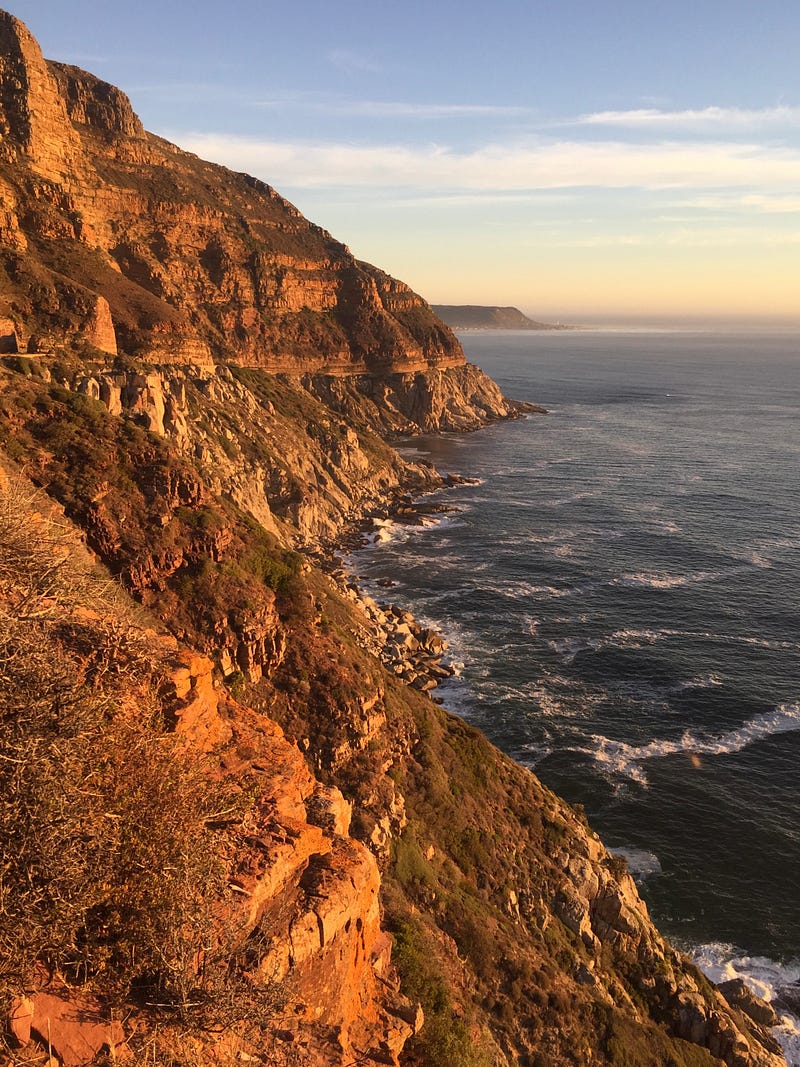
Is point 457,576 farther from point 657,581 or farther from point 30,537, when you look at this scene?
point 30,537

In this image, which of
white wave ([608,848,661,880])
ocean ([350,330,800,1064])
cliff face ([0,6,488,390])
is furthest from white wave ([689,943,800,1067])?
→ cliff face ([0,6,488,390])

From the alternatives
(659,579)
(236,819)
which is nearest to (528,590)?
(659,579)

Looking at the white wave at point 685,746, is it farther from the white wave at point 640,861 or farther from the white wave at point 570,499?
the white wave at point 570,499

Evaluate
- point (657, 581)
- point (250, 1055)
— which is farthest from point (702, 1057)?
point (657, 581)

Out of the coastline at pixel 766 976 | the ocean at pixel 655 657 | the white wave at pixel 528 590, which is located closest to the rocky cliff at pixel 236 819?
the coastline at pixel 766 976

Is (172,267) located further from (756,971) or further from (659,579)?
(756,971)

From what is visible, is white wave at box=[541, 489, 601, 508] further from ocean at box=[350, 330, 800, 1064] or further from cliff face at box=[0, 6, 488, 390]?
cliff face at box=[0, 6, 488, 390]
